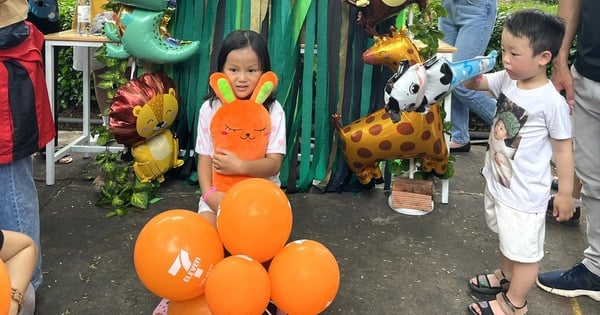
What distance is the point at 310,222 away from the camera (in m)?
3.38

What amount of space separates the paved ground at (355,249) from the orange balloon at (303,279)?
0.45 meters

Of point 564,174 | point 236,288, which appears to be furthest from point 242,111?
point 564,174

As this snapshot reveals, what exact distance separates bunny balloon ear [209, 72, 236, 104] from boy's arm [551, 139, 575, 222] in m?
1.32

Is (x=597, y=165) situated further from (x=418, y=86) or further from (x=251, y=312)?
(x=251, y=312)

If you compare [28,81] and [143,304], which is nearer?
[28,81]

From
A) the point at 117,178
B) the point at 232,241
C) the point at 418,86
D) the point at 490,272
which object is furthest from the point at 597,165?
the point at 117,178

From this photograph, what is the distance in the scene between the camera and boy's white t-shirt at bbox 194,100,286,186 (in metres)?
2.61

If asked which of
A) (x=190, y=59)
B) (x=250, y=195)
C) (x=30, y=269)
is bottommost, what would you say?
(x=30, y=269)

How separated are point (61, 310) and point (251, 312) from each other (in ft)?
3.27

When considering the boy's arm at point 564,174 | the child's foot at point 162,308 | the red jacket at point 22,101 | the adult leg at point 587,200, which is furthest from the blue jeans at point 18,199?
the adult leg at point 587,200

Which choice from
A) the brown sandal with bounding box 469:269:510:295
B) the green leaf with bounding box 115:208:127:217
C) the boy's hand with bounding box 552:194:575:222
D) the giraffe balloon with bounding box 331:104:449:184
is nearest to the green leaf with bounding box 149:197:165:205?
the green leaf with bounding box 115:208:127:217

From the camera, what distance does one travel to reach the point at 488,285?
266 cm

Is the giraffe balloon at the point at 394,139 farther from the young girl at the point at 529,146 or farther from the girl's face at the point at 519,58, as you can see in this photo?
the girl's face at the point at 519,58

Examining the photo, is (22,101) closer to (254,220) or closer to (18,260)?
(18,260)
